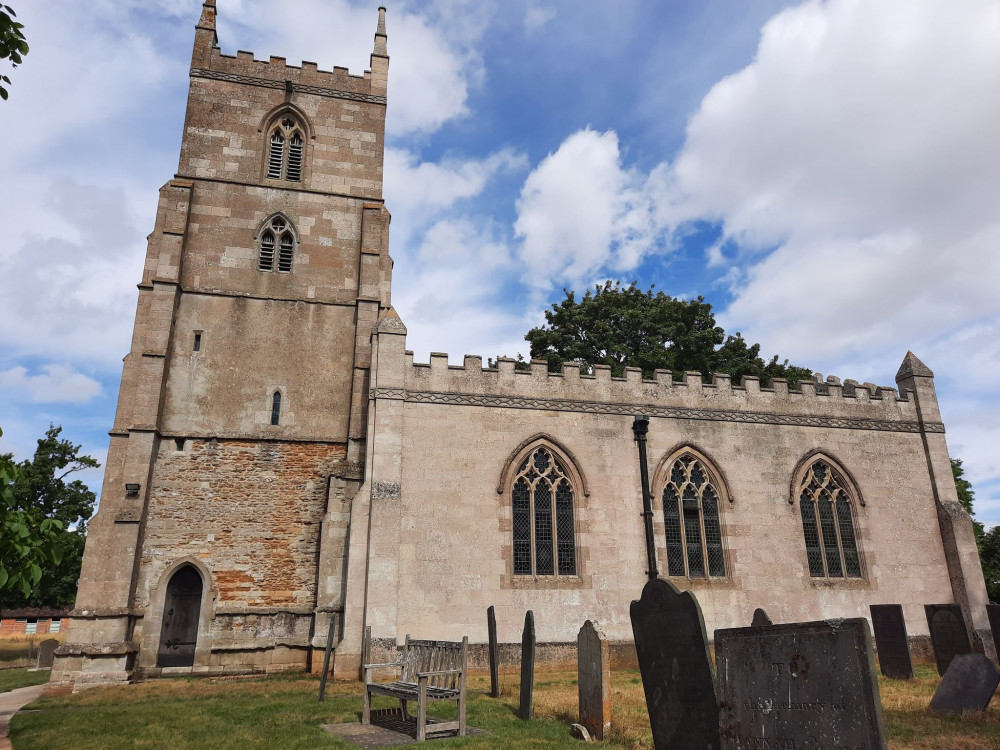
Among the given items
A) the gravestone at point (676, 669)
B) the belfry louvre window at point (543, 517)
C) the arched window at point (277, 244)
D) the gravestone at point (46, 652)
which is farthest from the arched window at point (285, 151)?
the gravestone at point (676, 669)

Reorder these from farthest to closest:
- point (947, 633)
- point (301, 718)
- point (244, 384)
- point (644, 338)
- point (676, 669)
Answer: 1. point (644, 338)
2. point (244, 384)
3. point (947, 633)
4. point (301, 718)
5. point (676, 669)

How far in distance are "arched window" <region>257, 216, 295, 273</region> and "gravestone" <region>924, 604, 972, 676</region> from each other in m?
18.1

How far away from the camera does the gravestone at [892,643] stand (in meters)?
13.7

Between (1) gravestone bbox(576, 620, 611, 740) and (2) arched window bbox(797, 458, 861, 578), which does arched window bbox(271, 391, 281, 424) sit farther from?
(2) arched window bbox(797, 458, 861, 578)

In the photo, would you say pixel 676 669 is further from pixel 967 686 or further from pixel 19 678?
pixel 19 678

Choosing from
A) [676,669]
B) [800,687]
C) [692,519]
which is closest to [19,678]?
[692,519]

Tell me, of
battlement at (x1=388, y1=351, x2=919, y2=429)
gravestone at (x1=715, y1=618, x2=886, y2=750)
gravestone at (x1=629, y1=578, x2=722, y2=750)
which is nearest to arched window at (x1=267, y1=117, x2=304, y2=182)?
battlement at (x1=388, y1=351, x2=919, y2=429)

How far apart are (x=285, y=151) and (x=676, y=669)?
789 inches

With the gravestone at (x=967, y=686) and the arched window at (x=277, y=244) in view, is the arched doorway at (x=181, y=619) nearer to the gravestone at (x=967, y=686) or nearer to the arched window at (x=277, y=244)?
the arched window at (x=277, y=244)

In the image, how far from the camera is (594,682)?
861cm

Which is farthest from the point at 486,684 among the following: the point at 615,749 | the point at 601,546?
the point at 615,749

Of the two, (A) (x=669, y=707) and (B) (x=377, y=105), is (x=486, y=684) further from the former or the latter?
(B) (x=377, y=105)

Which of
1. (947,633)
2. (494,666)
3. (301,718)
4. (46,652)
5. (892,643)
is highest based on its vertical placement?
(947,633)

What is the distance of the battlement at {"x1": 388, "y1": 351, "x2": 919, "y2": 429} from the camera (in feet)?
54.9
